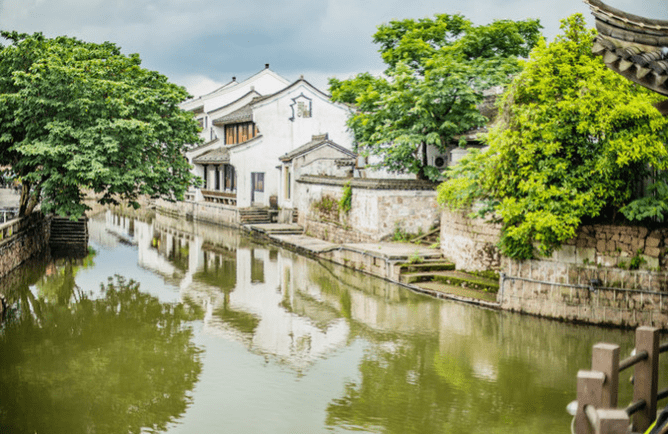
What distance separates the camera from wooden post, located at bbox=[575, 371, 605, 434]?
18.5ft

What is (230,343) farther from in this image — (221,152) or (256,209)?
(221,152)

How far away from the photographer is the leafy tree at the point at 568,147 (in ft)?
49.1

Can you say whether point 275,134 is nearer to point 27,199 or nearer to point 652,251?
point 27,199

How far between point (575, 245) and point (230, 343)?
8.64m

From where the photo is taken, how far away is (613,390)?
571cm

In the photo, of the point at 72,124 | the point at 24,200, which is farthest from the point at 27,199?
the point at 72,124

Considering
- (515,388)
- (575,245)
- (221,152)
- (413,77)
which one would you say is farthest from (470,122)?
(221,152)

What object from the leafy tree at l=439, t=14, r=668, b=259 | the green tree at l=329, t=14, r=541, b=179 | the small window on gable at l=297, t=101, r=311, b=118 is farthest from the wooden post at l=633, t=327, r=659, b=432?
the small window on gable at l=297, t=101, r=311, b=118

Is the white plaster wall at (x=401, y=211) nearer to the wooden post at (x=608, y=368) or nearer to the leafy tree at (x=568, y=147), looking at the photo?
the leafy tree at (x=568, y=147)

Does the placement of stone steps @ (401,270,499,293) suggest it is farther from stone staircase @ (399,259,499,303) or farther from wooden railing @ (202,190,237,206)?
wooden railing @ (202,190,237,206)

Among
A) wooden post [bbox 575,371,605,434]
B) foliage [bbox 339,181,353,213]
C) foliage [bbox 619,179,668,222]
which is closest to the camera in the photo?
wooden post [bbox 575,371,605,434]

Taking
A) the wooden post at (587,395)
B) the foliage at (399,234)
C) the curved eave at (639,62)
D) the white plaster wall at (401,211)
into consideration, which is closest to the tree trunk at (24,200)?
the white plaster wall at (401,211)

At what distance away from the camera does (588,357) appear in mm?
13719

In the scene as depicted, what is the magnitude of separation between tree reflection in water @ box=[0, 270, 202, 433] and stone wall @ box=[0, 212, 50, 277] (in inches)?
108
